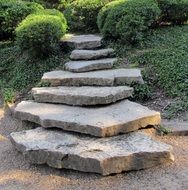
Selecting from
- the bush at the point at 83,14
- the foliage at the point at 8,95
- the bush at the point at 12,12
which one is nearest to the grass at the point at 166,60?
the bush at the point at 83,14

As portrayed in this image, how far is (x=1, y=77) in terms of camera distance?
30.0 feet

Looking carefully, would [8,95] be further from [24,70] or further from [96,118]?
[96,118]

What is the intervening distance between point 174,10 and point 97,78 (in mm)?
3180

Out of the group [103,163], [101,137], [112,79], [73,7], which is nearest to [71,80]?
[112,79]

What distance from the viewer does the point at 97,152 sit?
4832mm

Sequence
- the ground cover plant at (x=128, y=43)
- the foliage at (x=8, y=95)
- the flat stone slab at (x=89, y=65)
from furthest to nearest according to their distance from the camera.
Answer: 1. the foliage at (x=8, y=95)
2. the flat stone slab at (x=89, y=65)
3. the ground cover plant at (x=128, y=43)

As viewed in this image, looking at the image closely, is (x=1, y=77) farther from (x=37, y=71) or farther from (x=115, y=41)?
(x=115, y=41)

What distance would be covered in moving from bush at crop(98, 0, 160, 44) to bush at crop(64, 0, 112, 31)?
41.2 inches

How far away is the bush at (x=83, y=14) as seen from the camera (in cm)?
963

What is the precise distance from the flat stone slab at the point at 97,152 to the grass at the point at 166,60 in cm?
128

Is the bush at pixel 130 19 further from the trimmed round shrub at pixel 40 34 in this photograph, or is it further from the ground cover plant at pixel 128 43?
the trimmed round shrub at pixel 40 34

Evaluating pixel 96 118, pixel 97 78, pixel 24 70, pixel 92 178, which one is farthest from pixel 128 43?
pixel 92 178

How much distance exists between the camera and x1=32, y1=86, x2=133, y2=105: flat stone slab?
5.94m

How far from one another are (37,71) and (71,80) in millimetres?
1537
